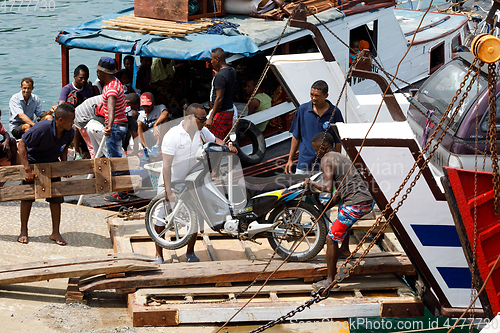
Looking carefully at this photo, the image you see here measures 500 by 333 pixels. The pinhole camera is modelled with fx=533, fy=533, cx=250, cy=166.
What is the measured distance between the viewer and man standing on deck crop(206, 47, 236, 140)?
276 inches

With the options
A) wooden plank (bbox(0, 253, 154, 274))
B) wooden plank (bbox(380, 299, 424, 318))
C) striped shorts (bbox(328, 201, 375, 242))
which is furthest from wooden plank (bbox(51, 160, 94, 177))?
wooden plank (bbox(380, 299, 424, 318))

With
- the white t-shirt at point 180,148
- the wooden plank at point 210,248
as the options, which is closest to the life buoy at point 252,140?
the wooden plank at point 210,248

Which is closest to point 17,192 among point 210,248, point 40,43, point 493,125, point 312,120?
point 210,248

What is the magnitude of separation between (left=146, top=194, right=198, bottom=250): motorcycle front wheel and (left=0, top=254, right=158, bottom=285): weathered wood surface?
0.32m

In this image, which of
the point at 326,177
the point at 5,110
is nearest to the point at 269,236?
the point at 326,177

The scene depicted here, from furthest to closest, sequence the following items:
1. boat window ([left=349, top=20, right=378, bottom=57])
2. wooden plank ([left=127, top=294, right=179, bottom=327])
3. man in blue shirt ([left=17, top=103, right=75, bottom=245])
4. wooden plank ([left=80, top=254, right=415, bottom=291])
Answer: boat window ([left=349, top=20, right=378, bottom=57]) < man in blue shirt ([left=17, top=103, right=75, bottom=245]) < wooden plank ([left=80, top=254, right=415, bottom=291]) < wooden plank ([left=127, top=294, right=179, bottom=327])

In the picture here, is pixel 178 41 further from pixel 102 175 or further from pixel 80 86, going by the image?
pixel 102 175

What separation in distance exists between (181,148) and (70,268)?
1624 mm

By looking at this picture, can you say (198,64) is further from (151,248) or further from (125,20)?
(151,248)

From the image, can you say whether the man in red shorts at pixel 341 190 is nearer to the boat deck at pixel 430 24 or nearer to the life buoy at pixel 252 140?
the life buoy at pixel 252 140

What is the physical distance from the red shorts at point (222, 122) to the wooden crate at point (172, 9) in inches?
80.0

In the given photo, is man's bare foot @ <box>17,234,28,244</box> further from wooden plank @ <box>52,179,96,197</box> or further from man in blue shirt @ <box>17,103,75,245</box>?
wooden plank @ <box>52,179,96,197</box>

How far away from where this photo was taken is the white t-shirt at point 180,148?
548 centimetres

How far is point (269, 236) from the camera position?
223 inches
